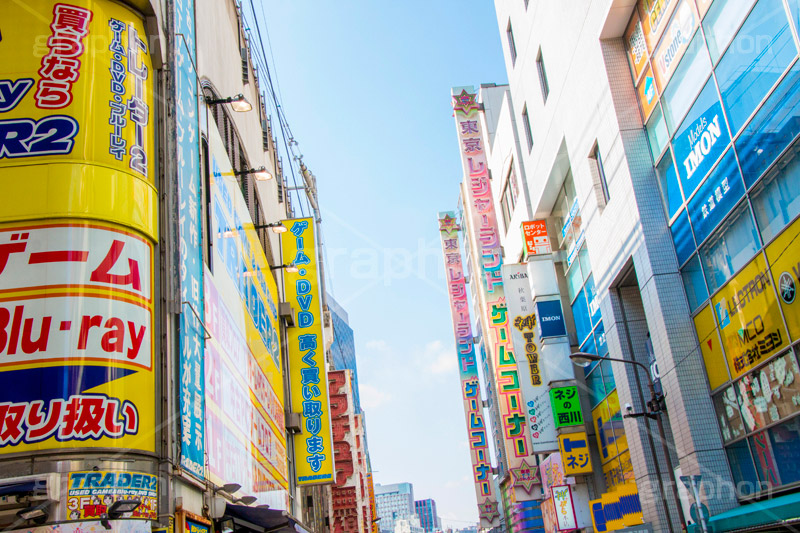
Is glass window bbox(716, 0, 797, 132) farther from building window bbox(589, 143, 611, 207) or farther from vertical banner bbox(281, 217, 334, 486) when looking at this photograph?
vertical banner bbox(281, 217, 334, 486)

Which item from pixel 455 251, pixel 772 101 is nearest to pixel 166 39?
pixel 772 101

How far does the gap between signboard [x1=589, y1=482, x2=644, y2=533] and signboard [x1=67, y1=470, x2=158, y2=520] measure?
18.5m

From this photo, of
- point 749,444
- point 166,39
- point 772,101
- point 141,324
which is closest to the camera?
point 141,324

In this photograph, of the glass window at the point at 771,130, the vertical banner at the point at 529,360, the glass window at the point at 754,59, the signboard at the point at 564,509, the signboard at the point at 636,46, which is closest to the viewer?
the glass window at the point at 771,130

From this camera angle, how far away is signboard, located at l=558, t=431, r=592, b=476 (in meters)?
30.7

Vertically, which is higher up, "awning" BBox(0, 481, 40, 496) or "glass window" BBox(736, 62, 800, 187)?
"glass window" BBox(736, 62, 800, 187)

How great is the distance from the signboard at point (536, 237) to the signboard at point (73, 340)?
25957 millimetres

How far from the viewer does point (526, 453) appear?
4831 cm

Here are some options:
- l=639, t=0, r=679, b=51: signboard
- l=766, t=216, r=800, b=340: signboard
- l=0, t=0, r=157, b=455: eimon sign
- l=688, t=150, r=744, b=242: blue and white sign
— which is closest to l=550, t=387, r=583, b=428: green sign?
l=688, t=150, r=744, b=242: blue and white sign

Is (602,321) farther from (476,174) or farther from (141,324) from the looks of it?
(476,174)

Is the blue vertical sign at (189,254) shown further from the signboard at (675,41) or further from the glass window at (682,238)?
the glass window at (682,238)

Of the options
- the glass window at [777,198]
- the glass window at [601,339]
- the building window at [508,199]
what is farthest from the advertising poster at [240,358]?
the building window at [508,199]

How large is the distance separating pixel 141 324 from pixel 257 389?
8860 mm

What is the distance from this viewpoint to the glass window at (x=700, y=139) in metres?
17.4
